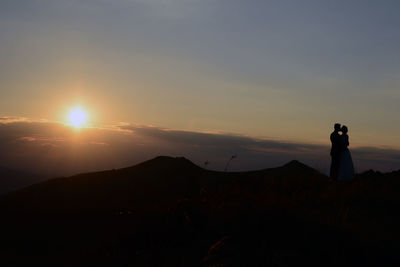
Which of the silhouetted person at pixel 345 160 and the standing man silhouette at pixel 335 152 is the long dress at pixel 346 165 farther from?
the standing man silhouette at pixel 335 152

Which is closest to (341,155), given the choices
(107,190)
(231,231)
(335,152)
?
(335,152)

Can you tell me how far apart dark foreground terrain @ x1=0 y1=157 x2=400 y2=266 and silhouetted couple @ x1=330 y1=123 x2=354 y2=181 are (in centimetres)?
223

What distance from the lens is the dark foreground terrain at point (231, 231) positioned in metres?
6.25

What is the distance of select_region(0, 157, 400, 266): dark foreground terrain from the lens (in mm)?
6254

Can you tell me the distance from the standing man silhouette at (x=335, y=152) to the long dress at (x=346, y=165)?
0.15 metres

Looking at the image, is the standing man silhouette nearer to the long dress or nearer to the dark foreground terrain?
the long dress

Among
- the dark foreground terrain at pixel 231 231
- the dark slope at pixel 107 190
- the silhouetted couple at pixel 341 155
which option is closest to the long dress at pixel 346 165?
the silhouetted couple at pixel 341 155

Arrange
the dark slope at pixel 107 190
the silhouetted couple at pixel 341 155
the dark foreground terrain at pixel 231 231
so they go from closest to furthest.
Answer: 1. the dark foreground terrain at pixel 231 231
2. the dark slope at pixel 107 190
3. the silhouetted couple at pixel 341 155

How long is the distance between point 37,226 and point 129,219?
4.99 metres

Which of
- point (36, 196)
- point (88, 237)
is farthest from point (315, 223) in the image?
point (36, 196)

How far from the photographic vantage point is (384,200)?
35.9 ft

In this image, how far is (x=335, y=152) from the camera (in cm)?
1727

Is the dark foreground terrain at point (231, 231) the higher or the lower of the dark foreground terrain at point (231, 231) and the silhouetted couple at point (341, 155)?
the lower

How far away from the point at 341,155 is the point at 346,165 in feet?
1.52
